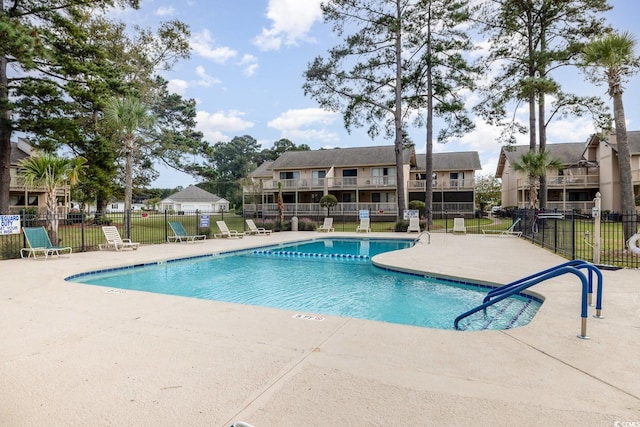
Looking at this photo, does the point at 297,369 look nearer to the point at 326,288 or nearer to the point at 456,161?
the point at 326,288

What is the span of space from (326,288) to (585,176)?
32938 mm

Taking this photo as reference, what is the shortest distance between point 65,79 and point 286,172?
2176 centimetres

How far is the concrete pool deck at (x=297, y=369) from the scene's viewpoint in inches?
104

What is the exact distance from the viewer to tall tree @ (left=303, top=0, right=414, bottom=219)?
23.3m

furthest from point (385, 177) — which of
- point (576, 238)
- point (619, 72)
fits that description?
point (619, 72)

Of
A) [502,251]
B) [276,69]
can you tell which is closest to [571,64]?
[502,251]

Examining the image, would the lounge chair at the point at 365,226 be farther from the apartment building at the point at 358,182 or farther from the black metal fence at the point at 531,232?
the apartment building at the point at 358,182

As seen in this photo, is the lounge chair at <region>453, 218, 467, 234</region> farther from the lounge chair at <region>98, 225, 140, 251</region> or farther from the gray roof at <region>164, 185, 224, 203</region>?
the gray roof at <region>164, 185, 224, 203</region>

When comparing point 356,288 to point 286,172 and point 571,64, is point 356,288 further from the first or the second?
point 286,172

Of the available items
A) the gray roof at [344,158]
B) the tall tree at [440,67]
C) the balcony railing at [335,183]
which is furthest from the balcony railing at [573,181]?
the tall tree at [440,67]

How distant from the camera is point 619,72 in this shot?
10977 mm

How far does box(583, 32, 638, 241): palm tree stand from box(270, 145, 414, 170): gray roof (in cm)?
2235

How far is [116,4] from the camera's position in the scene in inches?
751

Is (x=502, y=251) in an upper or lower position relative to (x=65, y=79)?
lower
